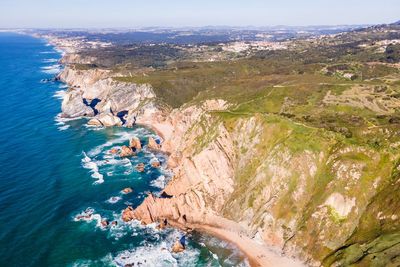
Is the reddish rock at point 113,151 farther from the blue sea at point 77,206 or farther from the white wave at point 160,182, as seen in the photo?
the white wave at point 160,182

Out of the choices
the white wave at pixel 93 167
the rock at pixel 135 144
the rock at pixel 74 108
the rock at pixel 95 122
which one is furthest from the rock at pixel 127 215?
the rock at pixel 74 108

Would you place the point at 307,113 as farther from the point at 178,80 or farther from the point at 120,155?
the point at 178,80

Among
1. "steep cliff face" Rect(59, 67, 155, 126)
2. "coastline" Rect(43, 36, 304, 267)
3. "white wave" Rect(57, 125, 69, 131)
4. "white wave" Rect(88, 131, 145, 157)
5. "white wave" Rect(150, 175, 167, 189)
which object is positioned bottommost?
"coastline" Rect(43, 36, 304, 267)

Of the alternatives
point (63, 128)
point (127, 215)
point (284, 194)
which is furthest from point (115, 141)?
point (284, 194)

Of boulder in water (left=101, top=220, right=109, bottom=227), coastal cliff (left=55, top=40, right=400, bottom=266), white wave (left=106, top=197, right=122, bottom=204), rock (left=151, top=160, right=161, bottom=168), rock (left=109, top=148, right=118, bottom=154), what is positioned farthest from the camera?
rock (left=109, top=148, right=118, bottom=154)

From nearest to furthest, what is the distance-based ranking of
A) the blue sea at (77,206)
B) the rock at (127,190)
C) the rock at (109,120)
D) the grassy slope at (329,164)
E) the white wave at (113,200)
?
the grassy slope at (329,164) → the blue sea at (77,206) → the white wave at (113,200) → the rock at (127,190) → the rock at (109,120)

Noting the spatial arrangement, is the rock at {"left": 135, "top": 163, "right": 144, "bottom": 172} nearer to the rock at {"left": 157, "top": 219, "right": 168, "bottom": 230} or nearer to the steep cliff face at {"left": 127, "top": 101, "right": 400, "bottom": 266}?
the steep cliff face at {"left": 127, "top": 101, "right": 400, "bottom": 266}

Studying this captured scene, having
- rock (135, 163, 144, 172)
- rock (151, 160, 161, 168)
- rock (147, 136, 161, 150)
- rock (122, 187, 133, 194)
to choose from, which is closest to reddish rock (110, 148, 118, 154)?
rock (147, 136, 161, 150)
